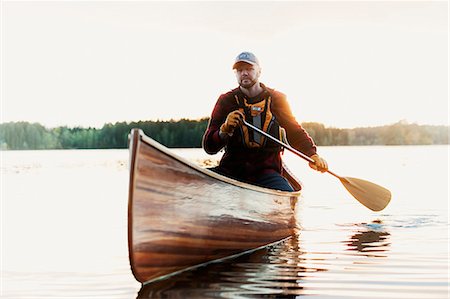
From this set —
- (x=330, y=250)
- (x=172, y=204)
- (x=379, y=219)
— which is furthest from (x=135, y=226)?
(x=379, y=219)

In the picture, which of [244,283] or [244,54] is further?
[244,54]

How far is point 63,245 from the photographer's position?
8.87 meters

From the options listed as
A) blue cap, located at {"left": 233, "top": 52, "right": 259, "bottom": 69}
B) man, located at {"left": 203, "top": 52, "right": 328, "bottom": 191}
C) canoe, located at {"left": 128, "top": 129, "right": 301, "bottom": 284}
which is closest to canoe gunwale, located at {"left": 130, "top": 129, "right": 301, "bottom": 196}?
canoe, located at {"left": 128, "top": 129, "right": 301, "bottom": 284}

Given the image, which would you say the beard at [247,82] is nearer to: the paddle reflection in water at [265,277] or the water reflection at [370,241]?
the paddle reflection in water at [265,277]

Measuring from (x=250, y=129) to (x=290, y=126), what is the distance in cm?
69

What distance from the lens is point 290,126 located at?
8.45 m

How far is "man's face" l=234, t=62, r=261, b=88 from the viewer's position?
25.9ft

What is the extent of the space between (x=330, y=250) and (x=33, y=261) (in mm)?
3062

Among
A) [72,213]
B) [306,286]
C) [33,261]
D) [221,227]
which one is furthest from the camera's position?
[72,213]

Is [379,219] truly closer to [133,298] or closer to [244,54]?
[244,54]

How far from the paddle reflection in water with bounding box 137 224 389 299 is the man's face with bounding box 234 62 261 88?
5.64 feet

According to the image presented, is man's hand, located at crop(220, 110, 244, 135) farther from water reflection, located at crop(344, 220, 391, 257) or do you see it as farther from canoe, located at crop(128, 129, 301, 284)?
water reflection, located at crop(344, 220, 391, 257)

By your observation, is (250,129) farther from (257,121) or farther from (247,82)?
(247,82)

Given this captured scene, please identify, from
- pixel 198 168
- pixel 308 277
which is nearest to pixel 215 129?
pixel 198 168
